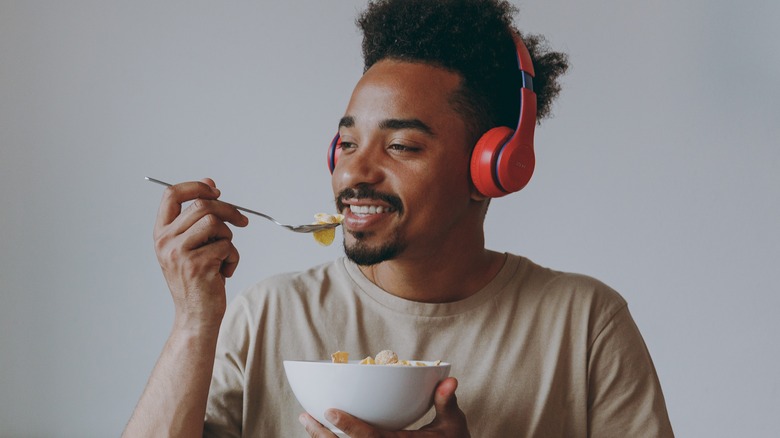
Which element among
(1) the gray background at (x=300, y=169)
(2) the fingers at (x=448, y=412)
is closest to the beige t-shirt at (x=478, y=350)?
(2) the fingers at (x=448, y=412)

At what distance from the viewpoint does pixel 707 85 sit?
2656 mm

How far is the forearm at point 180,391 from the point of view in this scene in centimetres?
133

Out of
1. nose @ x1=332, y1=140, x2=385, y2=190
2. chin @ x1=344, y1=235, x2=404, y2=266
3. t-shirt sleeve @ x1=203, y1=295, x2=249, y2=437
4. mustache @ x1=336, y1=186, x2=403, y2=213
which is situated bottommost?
t-shirt sleeve @ x1=203, y1=295, x2=249, y2=437

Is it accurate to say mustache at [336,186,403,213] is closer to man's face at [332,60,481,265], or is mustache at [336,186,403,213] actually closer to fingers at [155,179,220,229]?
man's face at [332,60,481,265]

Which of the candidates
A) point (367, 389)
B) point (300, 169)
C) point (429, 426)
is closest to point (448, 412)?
point (429, 426)

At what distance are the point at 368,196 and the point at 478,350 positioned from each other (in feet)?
1.07

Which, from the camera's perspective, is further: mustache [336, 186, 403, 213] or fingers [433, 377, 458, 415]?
mustache [336, 186, 403, 213]

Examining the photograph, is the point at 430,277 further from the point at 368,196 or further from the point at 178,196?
the point at 178,196

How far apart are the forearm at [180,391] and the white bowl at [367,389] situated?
204 mm

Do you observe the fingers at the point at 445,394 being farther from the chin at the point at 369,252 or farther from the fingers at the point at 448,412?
the chin at the point at 369,252

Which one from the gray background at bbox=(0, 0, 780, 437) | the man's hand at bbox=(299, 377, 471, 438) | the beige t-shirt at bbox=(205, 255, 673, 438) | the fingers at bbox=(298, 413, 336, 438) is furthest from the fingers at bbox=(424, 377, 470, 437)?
the gray background at bbox=(0, 0, 780, 437)

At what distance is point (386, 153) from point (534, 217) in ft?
4.17

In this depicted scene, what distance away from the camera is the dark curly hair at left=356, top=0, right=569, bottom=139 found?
61.7 inches

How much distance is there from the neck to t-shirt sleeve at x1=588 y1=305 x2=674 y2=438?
235 millimetres
